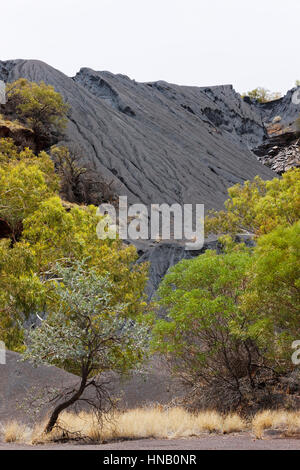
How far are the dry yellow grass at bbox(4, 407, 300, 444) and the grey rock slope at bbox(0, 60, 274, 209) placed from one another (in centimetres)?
3456

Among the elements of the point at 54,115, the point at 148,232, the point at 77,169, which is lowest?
the point at 148,232

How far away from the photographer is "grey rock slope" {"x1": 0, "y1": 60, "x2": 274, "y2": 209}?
164 ft

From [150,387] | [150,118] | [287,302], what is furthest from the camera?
[150,118]

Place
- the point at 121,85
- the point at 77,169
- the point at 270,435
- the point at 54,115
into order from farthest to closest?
the point at 121,85 → the point at 54,115 → the point at 77,169 → the point at 270,435

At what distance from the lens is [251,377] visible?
492 inches

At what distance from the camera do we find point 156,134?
63.2 m

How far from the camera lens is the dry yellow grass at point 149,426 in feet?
28.7

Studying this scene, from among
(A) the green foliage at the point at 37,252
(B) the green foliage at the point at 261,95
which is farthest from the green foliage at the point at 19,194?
(B) the green foliage at the point at 261,95

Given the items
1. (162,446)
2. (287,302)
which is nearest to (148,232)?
(287,302)

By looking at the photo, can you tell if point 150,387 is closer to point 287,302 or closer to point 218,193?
point 287,302

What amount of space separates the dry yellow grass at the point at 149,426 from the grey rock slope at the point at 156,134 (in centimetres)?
3456

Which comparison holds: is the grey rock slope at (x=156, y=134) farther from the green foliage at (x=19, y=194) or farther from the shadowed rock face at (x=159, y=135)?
the green foliage at (x=19, y=194)

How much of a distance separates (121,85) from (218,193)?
3140 cm

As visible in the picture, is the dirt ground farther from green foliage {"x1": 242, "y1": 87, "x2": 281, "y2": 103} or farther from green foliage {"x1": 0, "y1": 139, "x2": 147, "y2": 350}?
green foliage {"x1": 242, "y1": 87, "x2": 281, "y2": 103}
